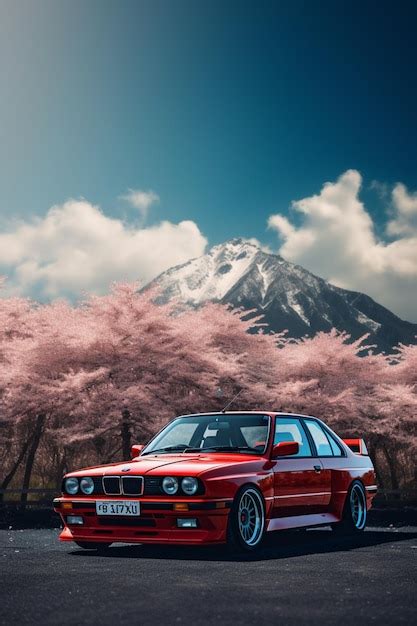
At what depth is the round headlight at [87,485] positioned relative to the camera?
9.02m

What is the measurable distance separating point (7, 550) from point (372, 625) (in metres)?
6.19

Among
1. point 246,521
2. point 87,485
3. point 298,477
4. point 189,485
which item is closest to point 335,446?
point 298,477

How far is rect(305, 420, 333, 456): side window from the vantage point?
34.8 feet

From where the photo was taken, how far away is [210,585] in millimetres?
6617

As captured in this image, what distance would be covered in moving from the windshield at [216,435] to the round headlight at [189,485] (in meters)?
1.09

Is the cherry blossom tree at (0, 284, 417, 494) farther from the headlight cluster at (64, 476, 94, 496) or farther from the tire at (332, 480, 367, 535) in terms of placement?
the headlight cluster at (64, 476, 94, 496)

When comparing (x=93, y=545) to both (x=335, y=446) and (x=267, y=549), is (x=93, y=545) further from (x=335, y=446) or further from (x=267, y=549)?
(x=335, y=446)

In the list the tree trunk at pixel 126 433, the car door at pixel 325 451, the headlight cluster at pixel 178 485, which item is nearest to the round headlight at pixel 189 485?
the headlight cluster at pixel 178 485

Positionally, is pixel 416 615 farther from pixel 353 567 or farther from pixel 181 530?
pixel 181 530

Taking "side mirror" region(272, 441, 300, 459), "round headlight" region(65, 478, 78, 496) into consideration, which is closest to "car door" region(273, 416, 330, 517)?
"side mirror" region(272, 441, 300, 459)

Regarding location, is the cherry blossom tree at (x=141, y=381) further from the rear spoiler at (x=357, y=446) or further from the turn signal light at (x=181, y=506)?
the turn signal light at (x=181, y=506)

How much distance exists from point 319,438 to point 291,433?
0.76 metres

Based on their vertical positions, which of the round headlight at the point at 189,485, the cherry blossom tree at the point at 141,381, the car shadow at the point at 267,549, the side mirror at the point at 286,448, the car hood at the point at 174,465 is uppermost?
the cherry blossom tree at the point at 141,381

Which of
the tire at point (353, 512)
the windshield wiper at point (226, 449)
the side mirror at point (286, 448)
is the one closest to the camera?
the side mirror at point (286, 448)
